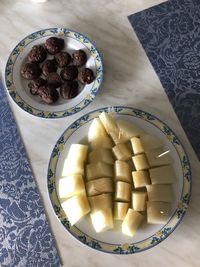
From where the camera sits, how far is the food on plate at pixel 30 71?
1081 mm

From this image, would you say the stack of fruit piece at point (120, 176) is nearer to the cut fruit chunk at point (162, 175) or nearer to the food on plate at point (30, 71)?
the cut fruit chunk at point (162, 175)

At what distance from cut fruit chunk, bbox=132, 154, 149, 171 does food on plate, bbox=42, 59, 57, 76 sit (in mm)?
397

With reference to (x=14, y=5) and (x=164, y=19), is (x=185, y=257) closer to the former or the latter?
(x=164, y=19)

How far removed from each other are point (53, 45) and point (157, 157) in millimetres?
493

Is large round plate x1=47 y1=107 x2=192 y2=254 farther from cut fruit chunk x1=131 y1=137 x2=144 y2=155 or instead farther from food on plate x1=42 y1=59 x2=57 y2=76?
A: food on plate x1=42 y1=59 x2=57 y2=76

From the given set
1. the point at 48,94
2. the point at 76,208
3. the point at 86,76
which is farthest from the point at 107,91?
the point at 76,208

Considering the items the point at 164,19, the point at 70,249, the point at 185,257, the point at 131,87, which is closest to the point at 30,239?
the point at 70,249

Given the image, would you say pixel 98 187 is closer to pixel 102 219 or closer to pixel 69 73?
pixel 102 219

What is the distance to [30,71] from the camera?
1.08m

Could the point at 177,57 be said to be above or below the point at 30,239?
above

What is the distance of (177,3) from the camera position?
3.94 feet

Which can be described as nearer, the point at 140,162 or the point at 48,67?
the point at 140,162

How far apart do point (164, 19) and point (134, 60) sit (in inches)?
7.8

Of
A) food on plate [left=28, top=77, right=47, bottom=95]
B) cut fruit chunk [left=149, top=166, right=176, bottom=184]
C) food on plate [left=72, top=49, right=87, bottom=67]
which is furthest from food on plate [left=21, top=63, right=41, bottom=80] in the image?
cut fruit chunk [left=149, top=166, right=176, bottom=184]
